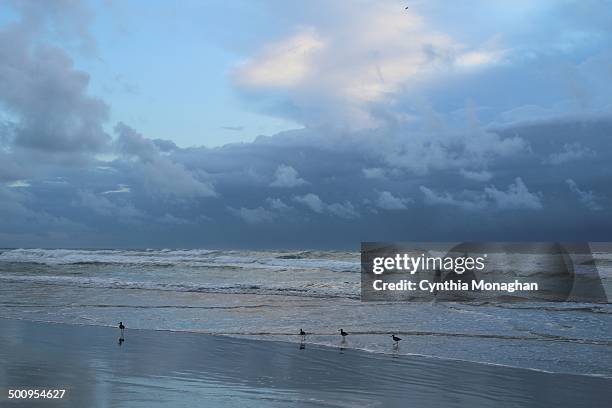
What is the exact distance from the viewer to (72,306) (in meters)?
19.3

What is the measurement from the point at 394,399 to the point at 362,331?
6847 mm

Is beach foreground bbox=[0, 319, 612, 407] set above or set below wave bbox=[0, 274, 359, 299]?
below

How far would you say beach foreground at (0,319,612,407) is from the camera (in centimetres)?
778

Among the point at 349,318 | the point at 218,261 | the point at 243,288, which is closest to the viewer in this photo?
the point at 349,318

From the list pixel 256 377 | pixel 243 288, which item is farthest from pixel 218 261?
pixel 256 377

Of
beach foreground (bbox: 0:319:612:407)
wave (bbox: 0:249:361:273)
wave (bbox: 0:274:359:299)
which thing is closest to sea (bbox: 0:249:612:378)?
wave (bbox: 0:274:359:299)

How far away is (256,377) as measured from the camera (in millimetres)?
9266

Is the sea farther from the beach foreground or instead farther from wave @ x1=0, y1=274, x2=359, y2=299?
the beach foreground

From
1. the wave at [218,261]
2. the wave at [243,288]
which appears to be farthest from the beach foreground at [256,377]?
the wave at [218,261]

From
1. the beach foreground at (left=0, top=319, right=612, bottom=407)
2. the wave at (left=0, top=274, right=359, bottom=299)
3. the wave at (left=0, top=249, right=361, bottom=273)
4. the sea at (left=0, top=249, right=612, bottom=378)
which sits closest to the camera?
the beach foreground at (left=0, top=319, right=612, bottom=407)

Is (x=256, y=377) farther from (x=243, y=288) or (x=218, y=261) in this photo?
(x=218, y=261)

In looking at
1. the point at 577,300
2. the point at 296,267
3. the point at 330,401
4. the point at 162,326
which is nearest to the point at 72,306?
the point at 162,326

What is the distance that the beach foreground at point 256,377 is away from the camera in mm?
7781

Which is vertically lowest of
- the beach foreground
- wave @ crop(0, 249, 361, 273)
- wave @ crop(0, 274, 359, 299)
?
the beach foreground
